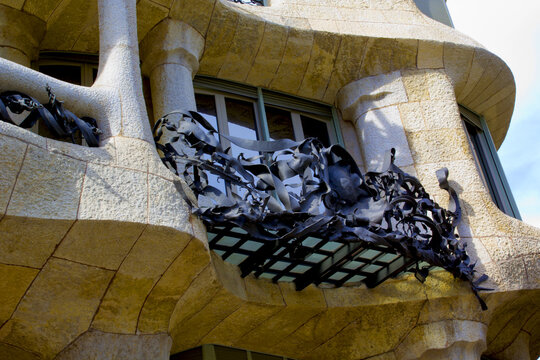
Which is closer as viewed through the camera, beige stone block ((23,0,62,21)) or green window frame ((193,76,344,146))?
beige stone block ((23,0,62,21))

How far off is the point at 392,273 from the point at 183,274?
2.71 m

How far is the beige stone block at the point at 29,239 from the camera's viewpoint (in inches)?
248

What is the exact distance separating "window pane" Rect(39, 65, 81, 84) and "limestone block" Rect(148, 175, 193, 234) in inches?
132

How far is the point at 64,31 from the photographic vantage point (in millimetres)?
9883

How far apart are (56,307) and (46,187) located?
3.62 ft

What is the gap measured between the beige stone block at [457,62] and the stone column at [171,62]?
3479 mm

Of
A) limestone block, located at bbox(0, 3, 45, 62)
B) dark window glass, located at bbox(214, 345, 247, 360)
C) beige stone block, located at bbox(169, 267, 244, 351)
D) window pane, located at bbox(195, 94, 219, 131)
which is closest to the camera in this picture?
beige stone block, located at bbox(169, 267, 244, 351)

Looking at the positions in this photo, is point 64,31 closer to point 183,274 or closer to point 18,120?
point 18,120

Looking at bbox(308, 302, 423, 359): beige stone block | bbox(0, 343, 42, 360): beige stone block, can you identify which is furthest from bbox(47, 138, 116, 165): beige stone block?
bbox(308, 302, 423, 359): beige stone block

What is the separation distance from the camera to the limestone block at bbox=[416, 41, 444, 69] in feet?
36.6

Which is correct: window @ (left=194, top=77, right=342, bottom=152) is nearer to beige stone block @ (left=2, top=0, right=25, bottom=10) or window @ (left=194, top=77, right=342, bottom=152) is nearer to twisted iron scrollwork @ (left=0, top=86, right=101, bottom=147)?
beige stone block @ (left=2, top=0, right=25, bottom=10)

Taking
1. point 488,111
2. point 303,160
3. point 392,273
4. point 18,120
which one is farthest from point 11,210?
point 488,111

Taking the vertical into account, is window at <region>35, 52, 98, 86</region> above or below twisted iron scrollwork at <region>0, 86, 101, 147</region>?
above

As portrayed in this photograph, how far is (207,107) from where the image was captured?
10477 mm
